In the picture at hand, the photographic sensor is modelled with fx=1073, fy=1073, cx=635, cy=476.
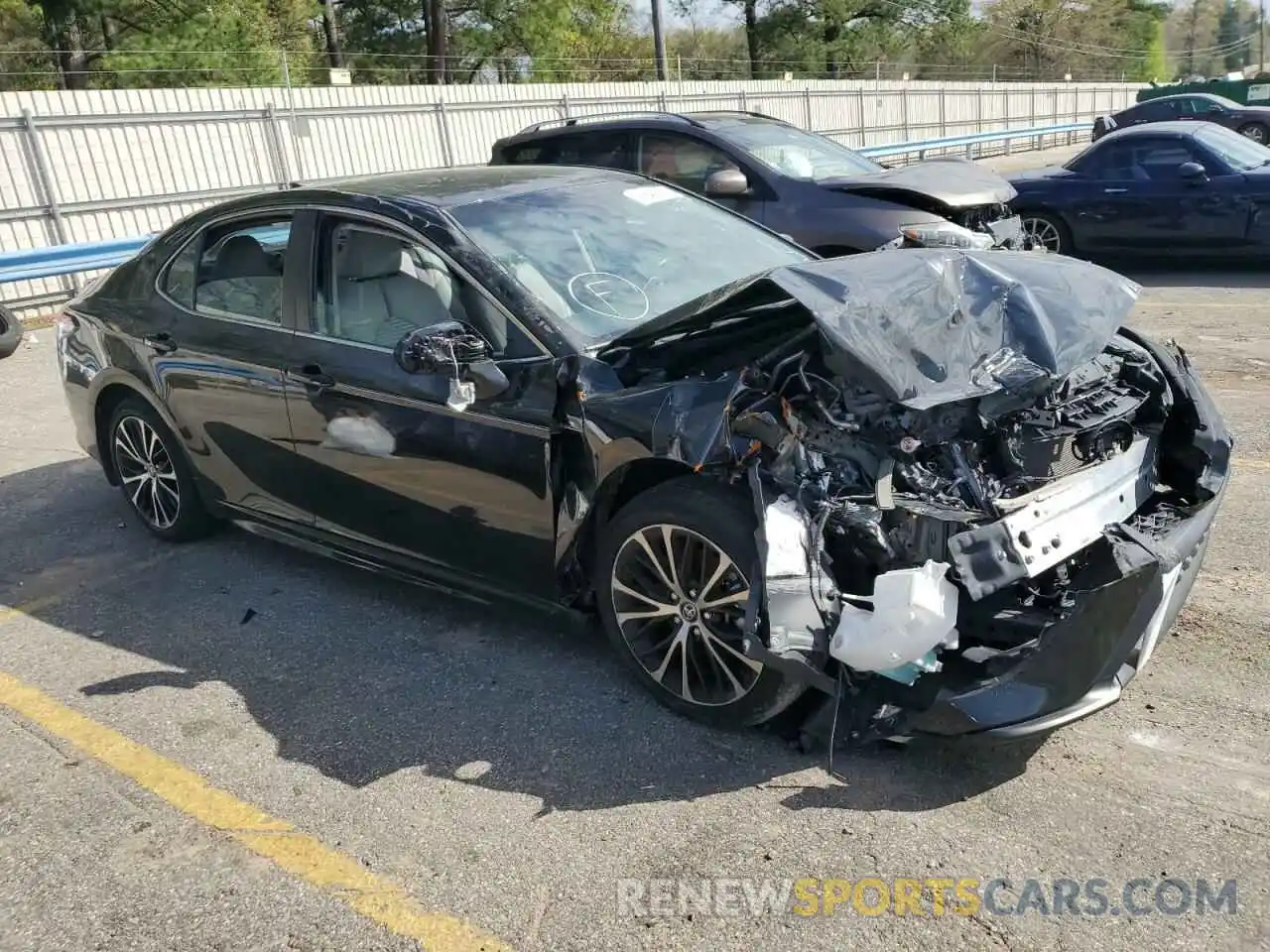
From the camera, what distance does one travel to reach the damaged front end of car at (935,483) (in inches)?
111

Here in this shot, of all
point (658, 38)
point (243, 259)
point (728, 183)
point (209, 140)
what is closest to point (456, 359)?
point (243, 259)

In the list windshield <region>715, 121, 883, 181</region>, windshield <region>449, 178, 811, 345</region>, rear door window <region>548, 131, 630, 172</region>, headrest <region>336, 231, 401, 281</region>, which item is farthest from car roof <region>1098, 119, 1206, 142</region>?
headrest <region>336, 231, 401, 281</region>

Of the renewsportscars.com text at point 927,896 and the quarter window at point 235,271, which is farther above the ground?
the quarter window at point 235,271

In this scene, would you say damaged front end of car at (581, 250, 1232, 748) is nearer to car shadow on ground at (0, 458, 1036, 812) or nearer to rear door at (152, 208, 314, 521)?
car shadow on ground at (0, 458, 1036, 812)

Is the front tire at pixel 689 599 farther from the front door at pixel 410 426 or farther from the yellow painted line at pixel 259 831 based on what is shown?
the yellow painted line at pixel 259 831

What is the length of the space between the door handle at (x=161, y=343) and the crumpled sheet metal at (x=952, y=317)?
9.76 feet

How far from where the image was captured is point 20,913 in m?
2.87

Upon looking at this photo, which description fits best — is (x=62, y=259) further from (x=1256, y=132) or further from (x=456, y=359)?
(x=1256, y=132)

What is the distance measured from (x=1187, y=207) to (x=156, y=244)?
9.02 m

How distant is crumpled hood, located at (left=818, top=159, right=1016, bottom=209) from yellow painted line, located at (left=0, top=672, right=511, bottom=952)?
247 inches

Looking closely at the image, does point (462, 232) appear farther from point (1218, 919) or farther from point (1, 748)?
point (1218, 919)

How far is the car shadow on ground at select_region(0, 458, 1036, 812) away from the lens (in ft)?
10.4

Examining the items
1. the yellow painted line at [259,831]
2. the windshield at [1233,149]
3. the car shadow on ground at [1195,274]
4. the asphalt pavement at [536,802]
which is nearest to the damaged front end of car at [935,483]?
the asphalt pavement at [536,802]

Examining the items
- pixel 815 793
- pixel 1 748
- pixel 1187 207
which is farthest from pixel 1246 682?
pixel 1187 207
